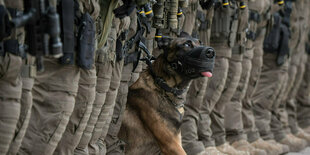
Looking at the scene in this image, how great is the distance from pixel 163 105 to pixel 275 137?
4.97 meters

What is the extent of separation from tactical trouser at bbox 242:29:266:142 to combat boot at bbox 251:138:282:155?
0.35 feet

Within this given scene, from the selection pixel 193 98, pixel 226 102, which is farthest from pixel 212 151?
pixel 226 102

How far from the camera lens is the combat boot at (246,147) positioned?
8375 millimetres

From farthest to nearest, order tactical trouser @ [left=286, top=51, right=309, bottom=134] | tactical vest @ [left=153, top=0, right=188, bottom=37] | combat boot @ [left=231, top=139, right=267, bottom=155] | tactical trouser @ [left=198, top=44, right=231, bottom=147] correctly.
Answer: tactical trouser @ [left=286, top=51, right=309, bottom=134] → combat boot @ [left=231, top=139, right=267, bottom=155] → tactical trouser @ [left=198, top=44, right=231, bottom=147] → tactical vest @ [left=153, top=0, right=188, bottom=37]

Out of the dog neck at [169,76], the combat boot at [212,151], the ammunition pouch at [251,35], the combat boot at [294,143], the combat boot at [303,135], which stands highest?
the dog neck at [169,76]

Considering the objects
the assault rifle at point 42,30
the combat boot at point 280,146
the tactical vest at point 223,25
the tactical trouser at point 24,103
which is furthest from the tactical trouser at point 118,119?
the combat boot at point 280,146

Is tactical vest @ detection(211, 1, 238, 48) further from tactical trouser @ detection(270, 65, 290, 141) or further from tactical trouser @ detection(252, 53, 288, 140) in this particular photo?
tactical trouser @ detection(270, 65, 290, 141)

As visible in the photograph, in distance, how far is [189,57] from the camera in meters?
5.30

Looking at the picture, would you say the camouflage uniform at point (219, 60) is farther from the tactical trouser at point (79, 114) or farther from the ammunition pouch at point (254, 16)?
the tactical trouser at point (79, 114)

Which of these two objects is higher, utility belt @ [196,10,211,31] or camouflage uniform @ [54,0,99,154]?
utility belt @ [196,10,211,31]

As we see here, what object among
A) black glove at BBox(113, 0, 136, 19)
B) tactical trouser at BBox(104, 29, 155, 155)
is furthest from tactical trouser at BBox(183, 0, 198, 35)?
black glove at BBox(113, 0, 136, 19)

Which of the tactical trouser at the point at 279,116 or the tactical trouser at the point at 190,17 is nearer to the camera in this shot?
the tactical trouser at the point at 190,17

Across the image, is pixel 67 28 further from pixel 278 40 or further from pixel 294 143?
pixel 294 143

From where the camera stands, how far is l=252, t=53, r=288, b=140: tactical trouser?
9.72 meters
